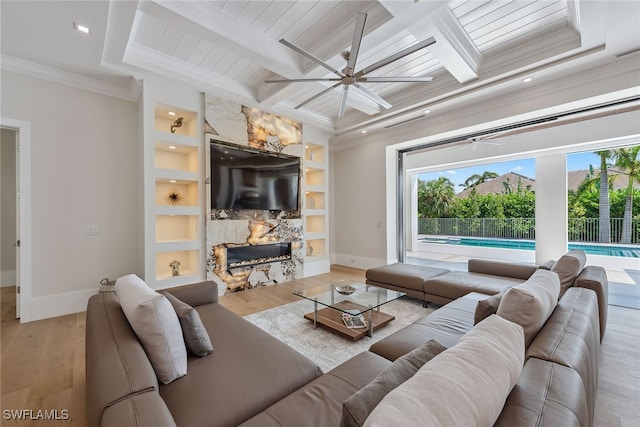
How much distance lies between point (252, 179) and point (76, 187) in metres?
2.30

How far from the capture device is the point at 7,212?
179 inches

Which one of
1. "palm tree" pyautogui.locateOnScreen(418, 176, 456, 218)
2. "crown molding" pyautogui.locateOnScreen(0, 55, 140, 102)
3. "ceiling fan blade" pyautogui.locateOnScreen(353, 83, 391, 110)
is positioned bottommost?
"palm tree" pyautogui.locateOnScreen(418, 176, 456, 218)

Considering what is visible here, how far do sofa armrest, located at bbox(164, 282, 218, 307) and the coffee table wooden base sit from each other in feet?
3.53

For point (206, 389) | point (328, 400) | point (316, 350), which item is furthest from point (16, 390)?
point (328, 400)

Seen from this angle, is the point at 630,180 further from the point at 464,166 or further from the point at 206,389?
the point at 206,389

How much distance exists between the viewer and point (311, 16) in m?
2.63

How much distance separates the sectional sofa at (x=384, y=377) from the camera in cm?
69

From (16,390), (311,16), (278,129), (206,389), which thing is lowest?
(16,390)

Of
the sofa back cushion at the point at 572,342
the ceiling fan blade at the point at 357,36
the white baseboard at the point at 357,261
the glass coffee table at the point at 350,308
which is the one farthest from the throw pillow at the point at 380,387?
the white baseboard at the point at 357,261

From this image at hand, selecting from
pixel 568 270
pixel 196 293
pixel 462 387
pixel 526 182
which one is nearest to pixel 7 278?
pixel 196 293

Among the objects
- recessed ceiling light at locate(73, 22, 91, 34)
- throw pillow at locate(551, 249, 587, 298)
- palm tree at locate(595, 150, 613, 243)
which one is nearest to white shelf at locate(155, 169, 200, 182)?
recessed ceiling light at locate(73, 22, 91, 34)

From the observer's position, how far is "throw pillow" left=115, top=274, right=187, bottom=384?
49.4 inches

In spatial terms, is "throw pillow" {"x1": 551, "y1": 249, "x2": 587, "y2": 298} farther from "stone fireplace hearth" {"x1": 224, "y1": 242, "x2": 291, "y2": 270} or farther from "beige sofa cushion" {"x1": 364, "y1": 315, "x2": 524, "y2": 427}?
"stone fireplace hearth" {"x1": 224, "y1": 242, "x2": 291, "y2": 270}

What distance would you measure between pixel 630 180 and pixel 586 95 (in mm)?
2813
